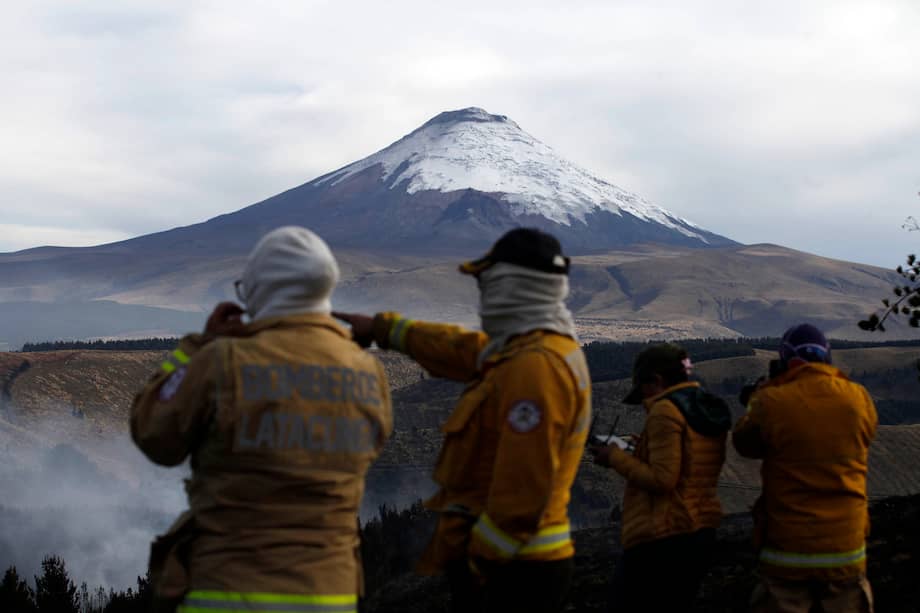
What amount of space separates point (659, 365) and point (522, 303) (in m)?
1.56

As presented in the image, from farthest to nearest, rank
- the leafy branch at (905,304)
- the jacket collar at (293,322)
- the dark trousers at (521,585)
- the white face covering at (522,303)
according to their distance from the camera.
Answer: the leafy branch at (905,304), the white face covering at (522,303), the dark trousers at (521,585), the jacket collar at (293,322)

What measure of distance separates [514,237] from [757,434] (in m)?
1.74

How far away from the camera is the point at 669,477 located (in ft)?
16.6

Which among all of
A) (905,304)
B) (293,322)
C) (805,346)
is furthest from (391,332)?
(905,304)

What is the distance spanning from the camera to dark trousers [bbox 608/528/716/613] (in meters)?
5.12

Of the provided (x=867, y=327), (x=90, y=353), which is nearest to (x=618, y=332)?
(x=90, y=353)

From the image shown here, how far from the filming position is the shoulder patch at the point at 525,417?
12.1 feet

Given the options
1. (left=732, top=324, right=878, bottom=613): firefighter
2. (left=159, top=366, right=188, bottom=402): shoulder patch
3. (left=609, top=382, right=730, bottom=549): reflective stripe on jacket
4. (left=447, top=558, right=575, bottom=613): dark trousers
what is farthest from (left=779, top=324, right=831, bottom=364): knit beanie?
(left=159, top=366, right=188, bottom=402): shoulder patch

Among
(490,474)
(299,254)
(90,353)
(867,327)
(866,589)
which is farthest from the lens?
(90,353)

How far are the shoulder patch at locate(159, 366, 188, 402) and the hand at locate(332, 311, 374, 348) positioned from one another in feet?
3.17

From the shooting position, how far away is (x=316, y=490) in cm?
346

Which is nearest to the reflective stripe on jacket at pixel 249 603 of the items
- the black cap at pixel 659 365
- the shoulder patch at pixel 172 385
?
the shoulder patch at pixel 172 385

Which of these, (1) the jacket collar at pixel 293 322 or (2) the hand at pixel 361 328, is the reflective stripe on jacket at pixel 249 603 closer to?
(1) the jacket collar at pixel 293 322

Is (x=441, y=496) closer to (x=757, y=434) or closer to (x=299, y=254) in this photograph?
(x=299, y=254)
